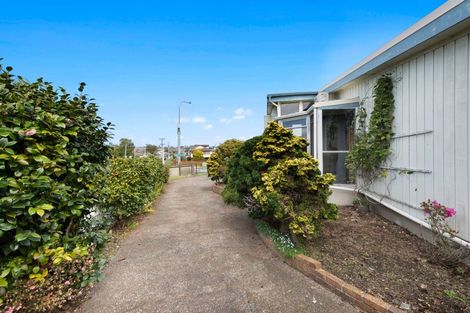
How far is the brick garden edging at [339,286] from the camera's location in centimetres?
220

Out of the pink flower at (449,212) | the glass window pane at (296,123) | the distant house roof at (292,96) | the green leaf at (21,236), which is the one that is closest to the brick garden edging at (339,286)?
the pink flower at (449,212)

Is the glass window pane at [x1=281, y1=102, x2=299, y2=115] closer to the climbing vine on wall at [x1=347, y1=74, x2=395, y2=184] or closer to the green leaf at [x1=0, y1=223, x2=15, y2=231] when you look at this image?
the climbing vine on wall at [x1=347, y1=74, x2=395, y2=184]

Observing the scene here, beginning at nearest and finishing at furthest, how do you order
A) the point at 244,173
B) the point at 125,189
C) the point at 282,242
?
the point at 282,242, the point at 244,173, the point at 125,189

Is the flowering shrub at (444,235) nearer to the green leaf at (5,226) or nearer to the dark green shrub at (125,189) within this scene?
the green leaf at (5,226)

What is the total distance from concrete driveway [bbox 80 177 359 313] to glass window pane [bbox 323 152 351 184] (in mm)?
2982

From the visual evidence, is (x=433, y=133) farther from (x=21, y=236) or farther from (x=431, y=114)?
(x=21, y=236)

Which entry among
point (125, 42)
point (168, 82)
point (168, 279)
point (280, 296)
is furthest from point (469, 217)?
point (168, 82)

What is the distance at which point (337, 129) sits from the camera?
6.25m

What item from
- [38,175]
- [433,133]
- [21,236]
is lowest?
[21,236]

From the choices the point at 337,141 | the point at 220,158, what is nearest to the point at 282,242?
the point at 337,141

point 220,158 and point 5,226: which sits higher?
Answer: point 220,158

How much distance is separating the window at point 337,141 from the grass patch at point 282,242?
2780 millimetres

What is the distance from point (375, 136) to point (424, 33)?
207cm

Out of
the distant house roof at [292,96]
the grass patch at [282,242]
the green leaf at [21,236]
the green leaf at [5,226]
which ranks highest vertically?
the distant house roof at [292,96]
